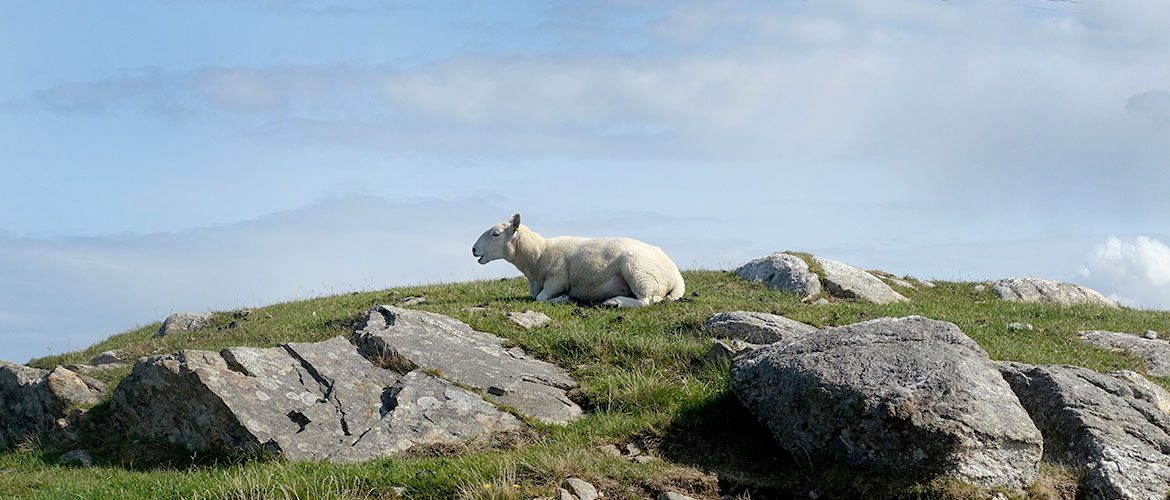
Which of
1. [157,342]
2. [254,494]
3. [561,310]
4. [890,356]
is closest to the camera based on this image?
[254,494]

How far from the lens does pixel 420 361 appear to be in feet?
52.7

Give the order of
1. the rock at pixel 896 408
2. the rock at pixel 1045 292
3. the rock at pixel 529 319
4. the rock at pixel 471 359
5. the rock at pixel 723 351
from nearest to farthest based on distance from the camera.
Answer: the rock at pixel 896 408 < the rock at pixel 471 359 < the rock at pixel 723 351 < the rock at pixel 529 319 < the rock at pixel 1045 292

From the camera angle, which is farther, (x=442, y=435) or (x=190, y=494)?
(x=442, y=435)

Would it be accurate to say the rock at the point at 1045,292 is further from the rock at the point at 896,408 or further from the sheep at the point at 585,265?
the rock at the point at 896,408

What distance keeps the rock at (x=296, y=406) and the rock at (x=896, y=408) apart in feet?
12.1

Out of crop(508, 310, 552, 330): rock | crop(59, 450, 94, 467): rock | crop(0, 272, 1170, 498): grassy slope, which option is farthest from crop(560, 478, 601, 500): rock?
crop(59, 450, 94, 467): rock

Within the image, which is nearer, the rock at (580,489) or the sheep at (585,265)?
the rock at (580,489)

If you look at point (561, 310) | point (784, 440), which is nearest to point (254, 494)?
point (784, 440)

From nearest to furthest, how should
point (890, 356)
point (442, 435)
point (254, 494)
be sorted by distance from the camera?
point (254, 494)
point (890, 356)
point (442, 435)

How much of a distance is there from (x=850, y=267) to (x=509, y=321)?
1410cm

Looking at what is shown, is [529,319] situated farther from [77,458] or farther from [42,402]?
[42,402]

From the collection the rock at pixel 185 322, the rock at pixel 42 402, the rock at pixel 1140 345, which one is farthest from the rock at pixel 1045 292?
the rock at pixel 42 402

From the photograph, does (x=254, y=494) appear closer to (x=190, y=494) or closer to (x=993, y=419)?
(x=190, y=494)

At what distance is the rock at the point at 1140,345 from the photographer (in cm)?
1975
